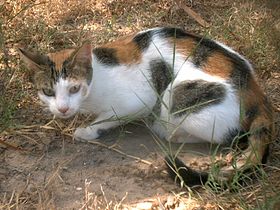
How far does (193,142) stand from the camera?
10.3 feet

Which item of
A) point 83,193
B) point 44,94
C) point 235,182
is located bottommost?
point 83,193

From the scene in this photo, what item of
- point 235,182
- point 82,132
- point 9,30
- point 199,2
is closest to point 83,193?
point 82,132

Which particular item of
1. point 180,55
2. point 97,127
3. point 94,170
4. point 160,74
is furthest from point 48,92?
point 180,55

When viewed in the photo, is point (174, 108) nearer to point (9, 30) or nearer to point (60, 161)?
point (60, 161)

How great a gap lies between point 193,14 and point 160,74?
4.80 feet

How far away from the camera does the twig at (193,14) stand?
4324 mm

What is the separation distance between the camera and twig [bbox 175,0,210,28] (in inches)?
170

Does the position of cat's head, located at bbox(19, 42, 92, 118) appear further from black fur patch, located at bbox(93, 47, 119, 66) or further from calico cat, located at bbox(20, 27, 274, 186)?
black fur patch, located at bbox(93, 47, 119, 66)

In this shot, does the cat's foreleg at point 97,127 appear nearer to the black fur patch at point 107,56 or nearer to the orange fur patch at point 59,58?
the black fur patch at point 107,56

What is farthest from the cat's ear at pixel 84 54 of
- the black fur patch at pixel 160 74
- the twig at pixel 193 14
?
the twig at pixel 193 14

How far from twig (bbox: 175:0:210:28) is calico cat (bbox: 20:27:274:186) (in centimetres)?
113

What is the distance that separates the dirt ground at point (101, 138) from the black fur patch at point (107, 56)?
17.6 inches

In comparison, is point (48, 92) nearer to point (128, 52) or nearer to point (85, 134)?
point (85, 134)

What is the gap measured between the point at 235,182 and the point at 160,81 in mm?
924
